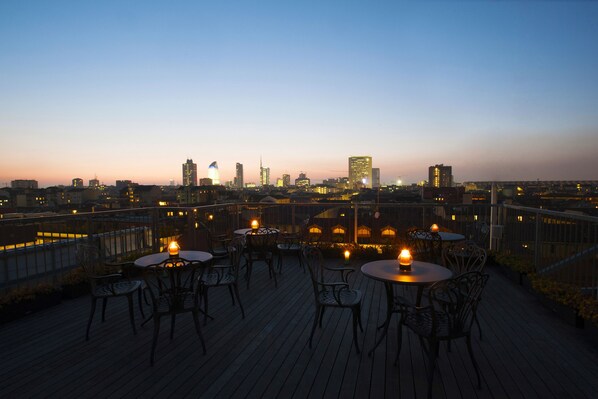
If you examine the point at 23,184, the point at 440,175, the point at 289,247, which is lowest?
the point at 289,247

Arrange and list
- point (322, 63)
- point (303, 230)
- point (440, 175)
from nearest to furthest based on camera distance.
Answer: point (303, 230) < point (322, 63) < point (440, 175)

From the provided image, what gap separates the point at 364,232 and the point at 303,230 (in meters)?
1.72

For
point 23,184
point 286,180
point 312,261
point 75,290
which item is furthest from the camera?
point 286,180

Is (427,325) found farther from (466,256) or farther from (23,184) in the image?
(23,184)

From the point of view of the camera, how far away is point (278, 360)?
2863 mm

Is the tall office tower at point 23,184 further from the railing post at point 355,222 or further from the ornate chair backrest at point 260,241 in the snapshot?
the railing post at point 355,222

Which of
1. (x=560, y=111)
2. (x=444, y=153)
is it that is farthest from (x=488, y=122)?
(x=444, y=153)

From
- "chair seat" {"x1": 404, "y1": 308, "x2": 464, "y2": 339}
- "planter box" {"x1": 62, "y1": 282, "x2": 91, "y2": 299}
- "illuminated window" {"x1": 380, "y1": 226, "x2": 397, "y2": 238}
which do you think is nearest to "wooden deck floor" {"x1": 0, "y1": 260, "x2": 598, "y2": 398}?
"chair seat" {"x1": 404, "y1": 308, "x2": 464, "y2": 339}

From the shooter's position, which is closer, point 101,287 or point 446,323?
point 446,323

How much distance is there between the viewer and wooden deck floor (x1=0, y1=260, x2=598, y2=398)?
2.39m

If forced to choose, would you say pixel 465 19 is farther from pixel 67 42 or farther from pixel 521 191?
pixel 67 42

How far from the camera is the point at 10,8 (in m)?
8.38

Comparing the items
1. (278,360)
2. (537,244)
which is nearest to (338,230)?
(537,244)

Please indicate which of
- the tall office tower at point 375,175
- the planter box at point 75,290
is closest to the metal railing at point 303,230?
the planter box at point 75,290
